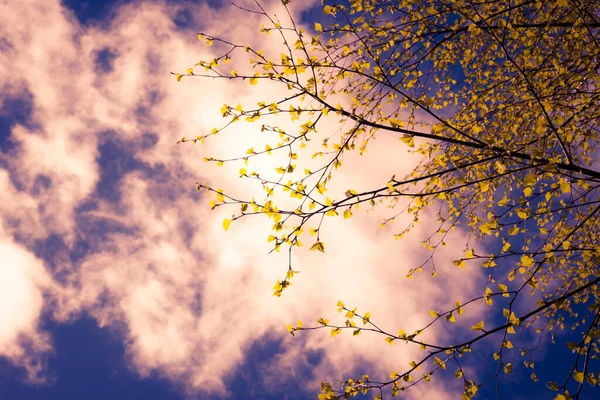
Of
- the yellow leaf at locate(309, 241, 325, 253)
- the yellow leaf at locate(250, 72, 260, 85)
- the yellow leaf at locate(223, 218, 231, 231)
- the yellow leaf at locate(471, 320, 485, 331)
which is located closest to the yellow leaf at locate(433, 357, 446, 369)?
the yellow leaf at locate(471, 320, 485, 331)

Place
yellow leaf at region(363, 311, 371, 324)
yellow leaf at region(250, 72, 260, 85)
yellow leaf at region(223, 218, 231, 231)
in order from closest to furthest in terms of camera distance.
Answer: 1. yellow leaf at region(223, 218, 231, 231)
2. yellow leaf at region(363, 311, 371, 324)
3. yellow leaf at region(250, 72, 260, 85)

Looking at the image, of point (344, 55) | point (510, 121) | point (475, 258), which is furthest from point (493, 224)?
point (510, 121)

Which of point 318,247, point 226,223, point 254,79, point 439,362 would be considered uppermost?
point 254,79

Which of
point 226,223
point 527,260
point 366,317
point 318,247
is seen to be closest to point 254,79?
→ point 226,223

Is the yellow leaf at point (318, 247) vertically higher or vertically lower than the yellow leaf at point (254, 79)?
lower

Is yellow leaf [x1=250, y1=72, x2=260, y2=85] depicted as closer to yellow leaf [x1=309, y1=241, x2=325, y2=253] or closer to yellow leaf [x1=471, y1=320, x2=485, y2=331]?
yellow leaf [x1=309, y1=241, x2=325, y2=253]

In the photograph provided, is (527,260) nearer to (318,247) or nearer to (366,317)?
(366,317)

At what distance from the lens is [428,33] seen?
4109mm

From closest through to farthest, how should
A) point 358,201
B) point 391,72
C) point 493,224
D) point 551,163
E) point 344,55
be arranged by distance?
point 551,163 < point 493,224 < point 358,201 < point 344,55 < point 391,72

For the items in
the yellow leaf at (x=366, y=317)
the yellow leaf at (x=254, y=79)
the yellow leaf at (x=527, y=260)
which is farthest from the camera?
the yellow leaf at (x=254, y=79)

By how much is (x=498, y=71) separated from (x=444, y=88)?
0.81 meters

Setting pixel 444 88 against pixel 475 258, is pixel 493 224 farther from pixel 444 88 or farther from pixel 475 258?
pixel 444 88

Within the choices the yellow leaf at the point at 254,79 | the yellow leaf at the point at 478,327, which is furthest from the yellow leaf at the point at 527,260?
the yellow leaf at the point at 254,79

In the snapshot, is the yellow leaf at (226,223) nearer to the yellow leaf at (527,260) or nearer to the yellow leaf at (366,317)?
the yellow leaf at (366,317)
